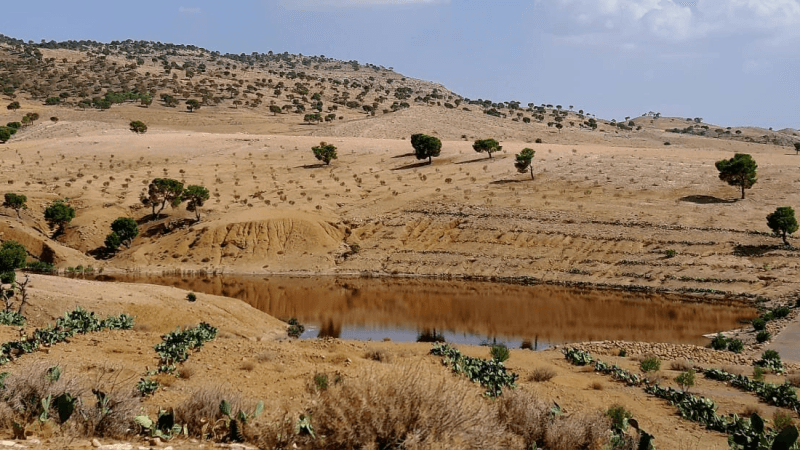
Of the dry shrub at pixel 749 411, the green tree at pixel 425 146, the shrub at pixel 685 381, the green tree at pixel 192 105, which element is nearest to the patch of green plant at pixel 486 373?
the shrub at pixel 685 381

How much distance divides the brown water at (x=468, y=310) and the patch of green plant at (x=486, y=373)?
14012mm

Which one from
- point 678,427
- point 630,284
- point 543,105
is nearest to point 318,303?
point 630,284

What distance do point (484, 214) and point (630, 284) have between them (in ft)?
46.9


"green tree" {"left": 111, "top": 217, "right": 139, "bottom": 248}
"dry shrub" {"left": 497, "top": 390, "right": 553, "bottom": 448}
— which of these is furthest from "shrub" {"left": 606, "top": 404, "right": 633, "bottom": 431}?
"green tree" {"left": 111, "top": 217, "right": 139, "bottom": 248}

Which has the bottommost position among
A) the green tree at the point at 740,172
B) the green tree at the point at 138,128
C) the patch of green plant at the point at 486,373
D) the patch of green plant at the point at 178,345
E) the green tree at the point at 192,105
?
the patch of green plant at the point at 486,373

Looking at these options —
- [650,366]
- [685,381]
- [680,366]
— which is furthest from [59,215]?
[685,381]

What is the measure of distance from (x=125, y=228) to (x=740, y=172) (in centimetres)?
4668

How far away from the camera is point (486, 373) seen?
50.2ft

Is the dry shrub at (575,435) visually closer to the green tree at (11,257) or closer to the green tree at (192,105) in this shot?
the green tree at (11,257)

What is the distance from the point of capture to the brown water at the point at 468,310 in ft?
107

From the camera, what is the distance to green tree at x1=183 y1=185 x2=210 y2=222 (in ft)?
186

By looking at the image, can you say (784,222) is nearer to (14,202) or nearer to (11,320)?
(11,320)

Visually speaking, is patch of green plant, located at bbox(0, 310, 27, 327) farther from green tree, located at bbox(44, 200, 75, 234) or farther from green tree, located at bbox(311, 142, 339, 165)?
green tree, located at bbox(311, 142, 339, 165)

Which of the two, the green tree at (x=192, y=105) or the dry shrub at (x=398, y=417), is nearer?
the dry shrub at (x=398, y=417)
